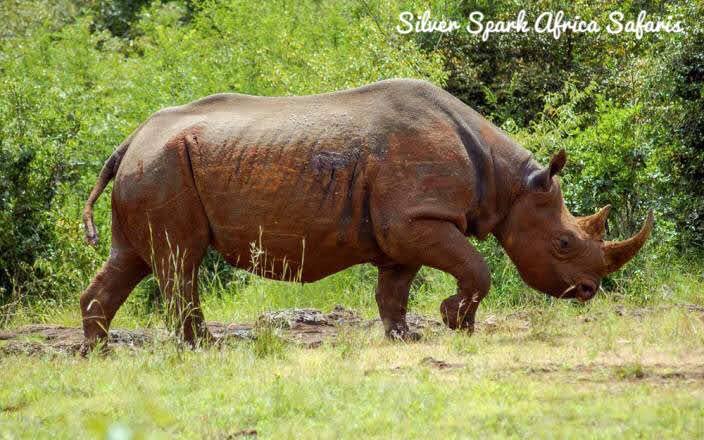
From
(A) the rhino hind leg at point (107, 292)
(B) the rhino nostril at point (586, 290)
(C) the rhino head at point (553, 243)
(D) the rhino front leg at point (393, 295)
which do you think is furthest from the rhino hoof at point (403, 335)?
(A) the rhino hind leg at point (107, 292)

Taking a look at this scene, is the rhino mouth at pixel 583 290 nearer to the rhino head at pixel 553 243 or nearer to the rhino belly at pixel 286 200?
the rhino head at pixel 553 243

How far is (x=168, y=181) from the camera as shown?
8711 mm

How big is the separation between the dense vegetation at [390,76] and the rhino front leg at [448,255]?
1.86 meters

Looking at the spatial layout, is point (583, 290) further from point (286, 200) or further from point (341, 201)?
point (286, 200)

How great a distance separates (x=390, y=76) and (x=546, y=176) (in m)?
4.86

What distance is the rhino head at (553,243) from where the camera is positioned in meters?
9.02

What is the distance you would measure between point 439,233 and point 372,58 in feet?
18.9

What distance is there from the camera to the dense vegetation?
42.0 feet

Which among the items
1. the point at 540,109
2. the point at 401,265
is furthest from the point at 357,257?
the point at 540,109

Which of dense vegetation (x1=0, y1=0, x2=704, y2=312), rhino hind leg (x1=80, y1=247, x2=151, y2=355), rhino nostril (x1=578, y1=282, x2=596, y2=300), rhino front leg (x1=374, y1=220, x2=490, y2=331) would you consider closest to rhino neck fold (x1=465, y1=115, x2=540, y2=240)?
rhino front leg (x1=374, y1=220, x2=490, y2=331)

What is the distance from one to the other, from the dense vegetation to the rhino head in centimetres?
208

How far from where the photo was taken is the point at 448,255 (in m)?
8.50

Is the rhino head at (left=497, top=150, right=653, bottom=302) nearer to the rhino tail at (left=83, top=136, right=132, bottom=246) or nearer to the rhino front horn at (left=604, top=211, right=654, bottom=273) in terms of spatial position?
the rhino front horn at (left=604, top=211, right=654, bottom=273)

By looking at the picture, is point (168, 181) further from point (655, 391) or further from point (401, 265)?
point (655, 391)
